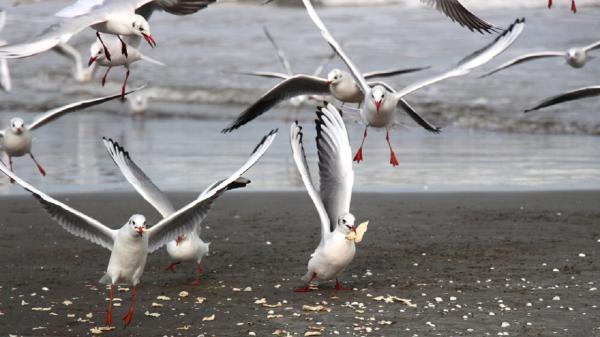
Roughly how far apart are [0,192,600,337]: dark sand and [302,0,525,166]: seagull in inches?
36.2

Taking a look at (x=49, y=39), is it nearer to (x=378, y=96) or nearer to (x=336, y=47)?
(x=336, y=47)

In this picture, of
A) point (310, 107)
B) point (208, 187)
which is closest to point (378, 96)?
point (208, 187)

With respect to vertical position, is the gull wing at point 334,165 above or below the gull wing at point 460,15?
below

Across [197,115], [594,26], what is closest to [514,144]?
[197,115]

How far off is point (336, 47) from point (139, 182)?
2.33 m

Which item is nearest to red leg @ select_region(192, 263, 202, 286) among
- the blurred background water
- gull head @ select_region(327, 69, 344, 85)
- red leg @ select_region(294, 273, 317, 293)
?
red leg @ select_region(294, 273, 317, 293)

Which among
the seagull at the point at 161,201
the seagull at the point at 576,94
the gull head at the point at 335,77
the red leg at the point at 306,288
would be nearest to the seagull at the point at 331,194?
the red leg at the point at 306,288

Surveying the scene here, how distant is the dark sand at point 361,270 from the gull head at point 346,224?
415 mm

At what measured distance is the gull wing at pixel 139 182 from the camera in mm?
7914

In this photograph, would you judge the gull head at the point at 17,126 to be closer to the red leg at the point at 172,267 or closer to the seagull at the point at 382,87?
the seagull at the point at 382,87

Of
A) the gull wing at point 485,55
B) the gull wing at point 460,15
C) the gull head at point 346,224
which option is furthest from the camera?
the gull wing at point 460,15

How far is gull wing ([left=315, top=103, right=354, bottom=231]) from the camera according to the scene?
788 cm

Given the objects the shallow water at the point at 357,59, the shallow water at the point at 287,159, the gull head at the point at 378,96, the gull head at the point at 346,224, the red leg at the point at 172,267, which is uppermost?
the gull head at the point at 378,96

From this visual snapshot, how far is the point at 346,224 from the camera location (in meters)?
7.57
